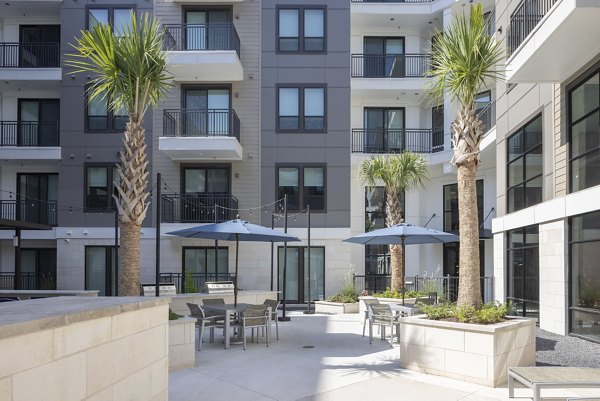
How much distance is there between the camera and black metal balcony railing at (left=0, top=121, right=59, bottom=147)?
22.2 meters

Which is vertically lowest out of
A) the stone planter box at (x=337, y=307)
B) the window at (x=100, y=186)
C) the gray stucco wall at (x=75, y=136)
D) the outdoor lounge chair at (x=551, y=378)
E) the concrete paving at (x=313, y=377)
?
the stone planter box at (x=337, y=307)

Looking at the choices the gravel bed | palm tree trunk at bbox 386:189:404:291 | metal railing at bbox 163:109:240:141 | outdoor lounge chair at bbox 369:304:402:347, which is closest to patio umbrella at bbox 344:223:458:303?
outdoor lounge chair at bbox 369:304:402:347

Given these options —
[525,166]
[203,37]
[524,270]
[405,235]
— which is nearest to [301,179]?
[203,37]

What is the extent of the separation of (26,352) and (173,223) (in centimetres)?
1779

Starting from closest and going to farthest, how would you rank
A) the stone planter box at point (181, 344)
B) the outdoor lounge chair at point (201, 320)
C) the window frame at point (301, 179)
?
1. the stone planter box at point (181, 344)
2. the outdoor lounge chair at point (201, 320)
3. the window frame at point (301, 179)

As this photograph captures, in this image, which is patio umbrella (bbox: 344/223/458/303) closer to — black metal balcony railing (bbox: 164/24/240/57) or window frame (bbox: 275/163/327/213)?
window frame (bbox: 275/163/327/213)

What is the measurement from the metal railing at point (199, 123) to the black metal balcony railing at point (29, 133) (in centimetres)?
494

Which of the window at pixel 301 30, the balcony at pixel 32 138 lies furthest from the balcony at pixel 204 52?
the balcony at pixel 32 138

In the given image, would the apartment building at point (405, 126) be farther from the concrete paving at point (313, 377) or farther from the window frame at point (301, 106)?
→ the concrete paving at point (313, 377)

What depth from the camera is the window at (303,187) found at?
21.9m

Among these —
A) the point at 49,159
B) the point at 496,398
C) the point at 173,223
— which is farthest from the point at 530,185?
the point at 49,159

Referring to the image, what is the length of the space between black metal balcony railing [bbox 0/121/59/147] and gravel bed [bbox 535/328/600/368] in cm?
1919

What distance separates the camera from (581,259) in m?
11.6

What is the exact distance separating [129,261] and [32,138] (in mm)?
15522
